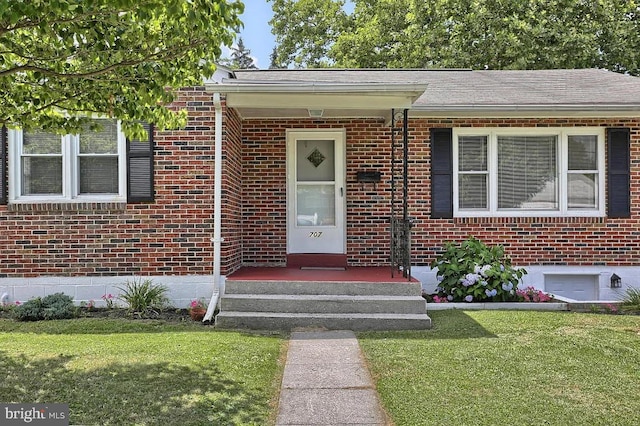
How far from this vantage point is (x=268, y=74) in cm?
970

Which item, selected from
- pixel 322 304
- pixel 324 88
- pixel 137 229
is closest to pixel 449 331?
pixel 322 304

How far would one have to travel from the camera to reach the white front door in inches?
316

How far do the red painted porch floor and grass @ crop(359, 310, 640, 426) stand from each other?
1.00m

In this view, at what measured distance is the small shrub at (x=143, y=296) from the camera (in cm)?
639

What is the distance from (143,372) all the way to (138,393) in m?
0.48

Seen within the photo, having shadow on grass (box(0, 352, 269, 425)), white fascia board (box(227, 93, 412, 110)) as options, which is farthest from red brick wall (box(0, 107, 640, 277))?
shadow on grass (box(0, 352, 269, 425))

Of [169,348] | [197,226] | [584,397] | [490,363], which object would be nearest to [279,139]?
[197,226]

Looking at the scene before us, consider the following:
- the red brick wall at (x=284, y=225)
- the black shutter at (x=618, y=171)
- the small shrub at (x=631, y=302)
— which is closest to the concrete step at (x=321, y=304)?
the red brick wall at (x=284, y=225)

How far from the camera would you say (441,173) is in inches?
309

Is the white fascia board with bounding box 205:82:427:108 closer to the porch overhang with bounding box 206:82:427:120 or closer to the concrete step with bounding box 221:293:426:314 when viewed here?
the porch overhang with bounding box 206:82:427:120

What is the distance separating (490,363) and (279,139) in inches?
195

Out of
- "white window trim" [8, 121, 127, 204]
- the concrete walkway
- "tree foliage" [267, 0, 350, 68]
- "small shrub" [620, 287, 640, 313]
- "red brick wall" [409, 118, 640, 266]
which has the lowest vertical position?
the concrete walkway

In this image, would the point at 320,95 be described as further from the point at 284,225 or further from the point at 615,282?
the point at 615,282
